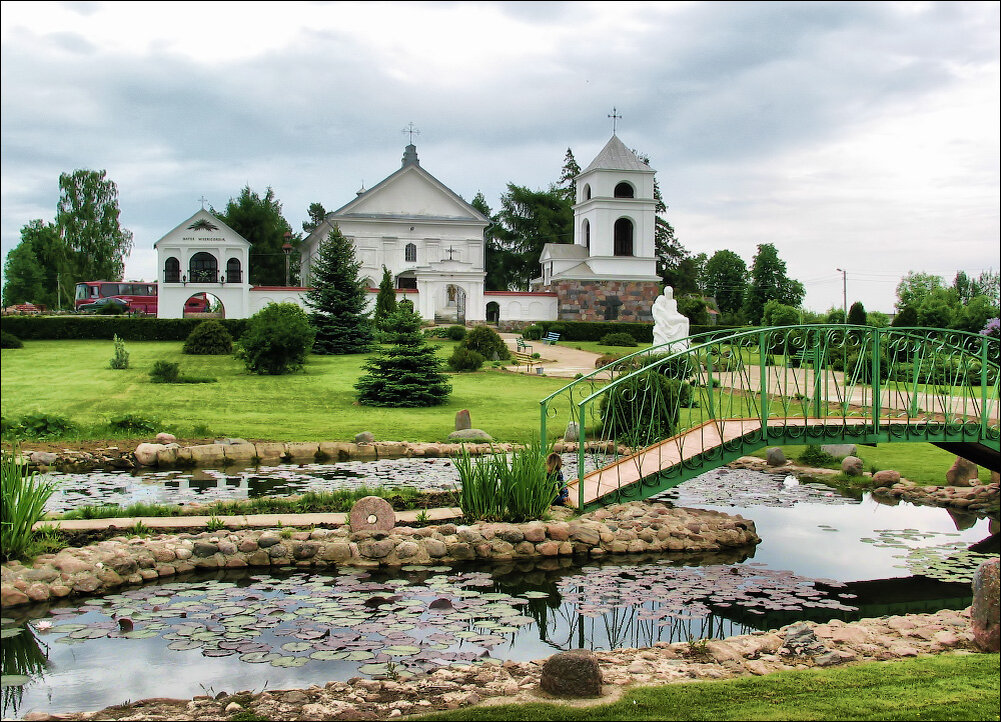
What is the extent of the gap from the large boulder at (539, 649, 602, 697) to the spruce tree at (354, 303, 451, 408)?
15710mm

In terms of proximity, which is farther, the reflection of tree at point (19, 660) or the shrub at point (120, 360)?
the shrub at point (120, 360)

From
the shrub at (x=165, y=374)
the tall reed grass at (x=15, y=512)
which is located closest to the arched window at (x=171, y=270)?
the shrub at (x=165, y=374)

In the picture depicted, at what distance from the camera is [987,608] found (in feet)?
21.4

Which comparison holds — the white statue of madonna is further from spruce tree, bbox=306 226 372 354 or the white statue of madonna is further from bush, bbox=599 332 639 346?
bush, bbox=599 332 639 346

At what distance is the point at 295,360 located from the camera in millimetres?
27016

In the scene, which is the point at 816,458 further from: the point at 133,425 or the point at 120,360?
the point at 120,360

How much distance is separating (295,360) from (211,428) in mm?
9509

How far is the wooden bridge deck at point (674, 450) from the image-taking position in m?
10.9

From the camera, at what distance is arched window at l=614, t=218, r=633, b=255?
1977 inches

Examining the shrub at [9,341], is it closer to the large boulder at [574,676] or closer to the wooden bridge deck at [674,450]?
the wooden bridge deck at [674,450]

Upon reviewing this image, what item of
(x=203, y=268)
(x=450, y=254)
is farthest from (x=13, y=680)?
(x=450, y=254)

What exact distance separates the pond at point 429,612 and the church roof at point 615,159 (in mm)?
A: 40593

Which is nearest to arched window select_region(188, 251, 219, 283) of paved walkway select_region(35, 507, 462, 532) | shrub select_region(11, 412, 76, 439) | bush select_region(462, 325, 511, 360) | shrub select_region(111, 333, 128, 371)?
shrub select_region(111, 333, 128, 371)

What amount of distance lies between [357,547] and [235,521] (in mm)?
1531
